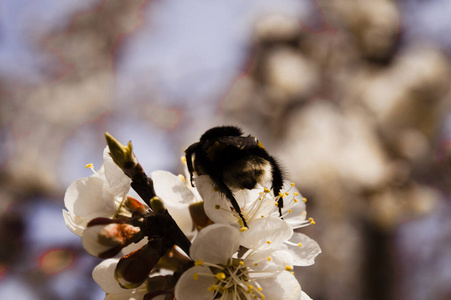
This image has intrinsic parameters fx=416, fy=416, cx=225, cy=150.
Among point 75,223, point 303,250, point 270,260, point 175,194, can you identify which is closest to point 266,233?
point 270,260

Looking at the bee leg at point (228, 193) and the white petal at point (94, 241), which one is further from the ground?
the bee leg at point (228, 193)

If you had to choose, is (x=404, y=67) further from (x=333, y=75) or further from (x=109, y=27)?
(x=109, y=27)

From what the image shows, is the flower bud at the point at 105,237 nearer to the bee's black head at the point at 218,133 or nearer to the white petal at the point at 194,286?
the white petal at the point at 194,286

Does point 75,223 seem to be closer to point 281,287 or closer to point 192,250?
point 192,250

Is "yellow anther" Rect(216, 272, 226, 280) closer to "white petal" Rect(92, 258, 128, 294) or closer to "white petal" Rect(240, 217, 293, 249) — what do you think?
"white petal" Rect(240, 217, 293, 249)

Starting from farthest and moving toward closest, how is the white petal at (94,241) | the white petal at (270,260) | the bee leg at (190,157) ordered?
the bee leg at (190,157) → the white petal at (270,260) → the white petal at (94,241)

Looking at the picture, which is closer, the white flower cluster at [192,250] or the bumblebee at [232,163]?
the white flower cluster at [192,250]

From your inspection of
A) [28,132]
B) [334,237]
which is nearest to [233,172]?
[334,237]

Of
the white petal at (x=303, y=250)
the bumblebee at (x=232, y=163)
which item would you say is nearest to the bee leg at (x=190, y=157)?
the bumblebee at (x=232, y=163)
